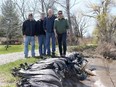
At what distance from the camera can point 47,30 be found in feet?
46.9

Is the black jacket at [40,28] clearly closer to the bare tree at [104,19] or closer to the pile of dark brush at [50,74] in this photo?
the pile of dark brush at [50,74]

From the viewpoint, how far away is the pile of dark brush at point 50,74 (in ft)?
25.1

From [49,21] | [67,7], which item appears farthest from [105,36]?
[49,21]

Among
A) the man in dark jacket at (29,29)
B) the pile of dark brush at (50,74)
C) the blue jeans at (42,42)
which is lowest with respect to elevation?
the pile of dark brush at (50,74)

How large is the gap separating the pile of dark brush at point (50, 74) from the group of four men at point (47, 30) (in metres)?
2.55

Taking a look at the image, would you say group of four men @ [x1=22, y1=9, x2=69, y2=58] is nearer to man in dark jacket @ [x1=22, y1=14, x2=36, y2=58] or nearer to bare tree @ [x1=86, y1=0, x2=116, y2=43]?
man in dark jacket @ [x1=22, y1=14, x2=36, y2=58]

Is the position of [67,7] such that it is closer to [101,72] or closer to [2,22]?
[2,22]

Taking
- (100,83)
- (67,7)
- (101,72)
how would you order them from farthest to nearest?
(67,7) → (101,72) → (100,83)

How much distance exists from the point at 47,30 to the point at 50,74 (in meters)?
6.14

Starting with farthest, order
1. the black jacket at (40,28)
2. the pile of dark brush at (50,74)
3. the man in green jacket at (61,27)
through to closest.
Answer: the black jacket at (40,28), the man in green jacket at (61,27), the pile of dark brush at (50,74)

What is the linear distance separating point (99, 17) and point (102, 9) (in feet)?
16.8

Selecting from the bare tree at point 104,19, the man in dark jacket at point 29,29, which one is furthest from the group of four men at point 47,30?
the bare tree at point 104,19

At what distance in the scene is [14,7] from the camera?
56812 millimetres

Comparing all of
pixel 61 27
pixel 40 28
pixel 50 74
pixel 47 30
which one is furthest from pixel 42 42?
pixel 50 74
